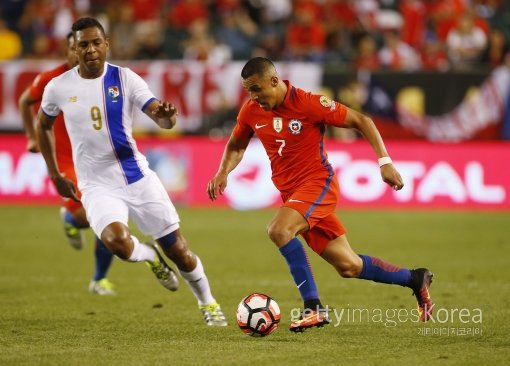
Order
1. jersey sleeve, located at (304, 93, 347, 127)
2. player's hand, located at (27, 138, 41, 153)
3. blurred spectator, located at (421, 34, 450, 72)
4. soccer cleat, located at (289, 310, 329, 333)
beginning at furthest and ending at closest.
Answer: blurred spectator, located at (421, 34, 450, 72) < player's hand, located at (27, 138, 41, 153) < jersey sleeve, located at (304, 93, 347, 127) < soccer cleat, located at (289, 310, 329, 333)

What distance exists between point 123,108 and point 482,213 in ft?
36.9

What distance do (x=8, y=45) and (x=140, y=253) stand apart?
14.6 metres

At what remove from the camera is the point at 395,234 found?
51.2 ft

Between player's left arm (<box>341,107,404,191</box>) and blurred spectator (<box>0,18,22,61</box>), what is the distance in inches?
584

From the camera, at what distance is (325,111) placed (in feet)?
25.8

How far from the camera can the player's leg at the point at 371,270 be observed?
26.1ft

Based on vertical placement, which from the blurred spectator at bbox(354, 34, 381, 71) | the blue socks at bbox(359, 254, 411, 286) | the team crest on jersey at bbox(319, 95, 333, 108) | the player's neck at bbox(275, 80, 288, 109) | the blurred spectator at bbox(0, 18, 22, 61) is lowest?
the blue socks at bbox(359, 254, 411, 286)

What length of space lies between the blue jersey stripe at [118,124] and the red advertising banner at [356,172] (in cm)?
958

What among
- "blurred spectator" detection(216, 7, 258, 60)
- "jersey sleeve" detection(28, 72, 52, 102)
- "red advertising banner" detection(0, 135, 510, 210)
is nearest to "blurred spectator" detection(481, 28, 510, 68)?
"red advertising banner" detection(0, 135, 510, 210)

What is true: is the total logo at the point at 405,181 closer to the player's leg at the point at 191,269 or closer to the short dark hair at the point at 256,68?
the player's leg at the point at 191,269

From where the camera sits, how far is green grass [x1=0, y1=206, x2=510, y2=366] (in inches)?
278

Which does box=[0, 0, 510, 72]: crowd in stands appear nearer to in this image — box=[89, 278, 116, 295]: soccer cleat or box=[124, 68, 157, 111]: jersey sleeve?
box=[89, 278, 116, 295]: soccer cleat

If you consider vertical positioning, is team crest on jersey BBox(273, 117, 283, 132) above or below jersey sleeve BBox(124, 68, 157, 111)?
below

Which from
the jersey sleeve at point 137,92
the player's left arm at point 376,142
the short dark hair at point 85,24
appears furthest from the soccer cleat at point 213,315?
the short dark hair at point 85,24
